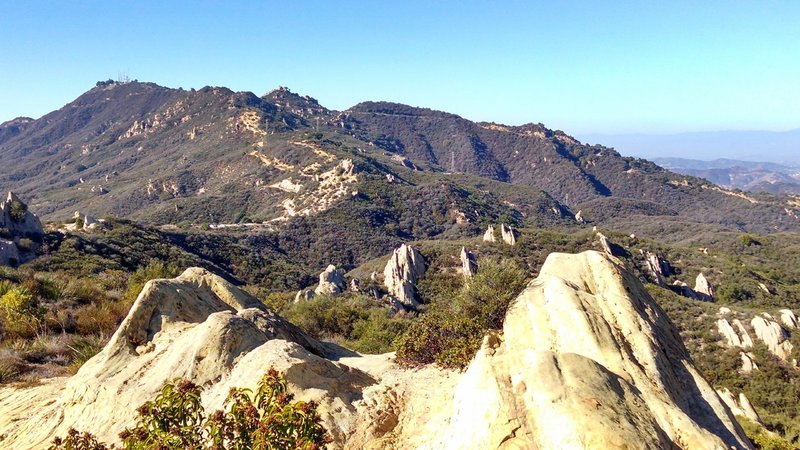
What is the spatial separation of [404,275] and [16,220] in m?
35.6

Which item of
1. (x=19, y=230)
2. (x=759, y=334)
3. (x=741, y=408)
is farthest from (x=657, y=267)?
(x=19, y=230)

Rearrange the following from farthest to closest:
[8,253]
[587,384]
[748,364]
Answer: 1. [748,364]
2. [8,253]
3. [587,384]

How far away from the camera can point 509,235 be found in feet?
198

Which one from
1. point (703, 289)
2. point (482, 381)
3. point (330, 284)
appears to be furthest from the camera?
point (703, 289)

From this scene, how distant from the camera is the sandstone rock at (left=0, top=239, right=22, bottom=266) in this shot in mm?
30297

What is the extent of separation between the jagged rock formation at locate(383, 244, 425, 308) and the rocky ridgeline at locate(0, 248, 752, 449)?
31.9 m

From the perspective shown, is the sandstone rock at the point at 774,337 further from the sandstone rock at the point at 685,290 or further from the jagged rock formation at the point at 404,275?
the jagged rock formation at the point at 404,275

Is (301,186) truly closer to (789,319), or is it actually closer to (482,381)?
(789,319)

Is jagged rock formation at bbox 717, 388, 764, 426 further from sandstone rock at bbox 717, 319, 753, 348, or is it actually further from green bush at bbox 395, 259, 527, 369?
sandstone rock at bbox 717, 319, 753, 348

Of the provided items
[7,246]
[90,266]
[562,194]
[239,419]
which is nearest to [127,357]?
[239,419]

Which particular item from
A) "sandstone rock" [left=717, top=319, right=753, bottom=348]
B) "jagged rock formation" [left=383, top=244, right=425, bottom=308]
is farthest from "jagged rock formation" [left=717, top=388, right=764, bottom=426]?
"jagged rock formation" [left=383, top=244, right=425, bottom=308]

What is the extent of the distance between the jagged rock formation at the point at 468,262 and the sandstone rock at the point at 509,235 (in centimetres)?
873

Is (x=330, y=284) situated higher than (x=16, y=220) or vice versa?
(x=16, y=220)

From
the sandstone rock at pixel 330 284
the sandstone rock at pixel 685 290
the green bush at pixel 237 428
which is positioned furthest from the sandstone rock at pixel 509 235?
the green bush at pixel 237 428
